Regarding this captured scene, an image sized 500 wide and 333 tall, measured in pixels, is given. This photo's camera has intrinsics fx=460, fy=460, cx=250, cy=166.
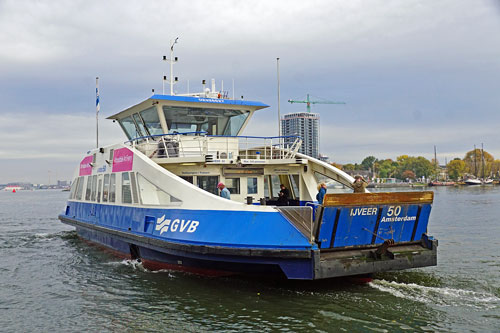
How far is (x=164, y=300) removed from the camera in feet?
27.8

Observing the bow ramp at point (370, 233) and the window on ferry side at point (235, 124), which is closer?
the bow ramp at point (370, 233)

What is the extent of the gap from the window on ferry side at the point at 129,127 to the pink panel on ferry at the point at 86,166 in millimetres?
1526

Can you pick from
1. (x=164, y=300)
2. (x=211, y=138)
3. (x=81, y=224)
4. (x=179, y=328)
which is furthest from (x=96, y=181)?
(x=179, y=328)

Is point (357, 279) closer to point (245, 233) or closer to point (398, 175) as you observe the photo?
point (245, 233)

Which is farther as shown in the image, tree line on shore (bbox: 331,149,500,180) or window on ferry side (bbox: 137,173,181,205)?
tree line on shore (bbox: 331,149,500,180)

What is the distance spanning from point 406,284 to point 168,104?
280 inches

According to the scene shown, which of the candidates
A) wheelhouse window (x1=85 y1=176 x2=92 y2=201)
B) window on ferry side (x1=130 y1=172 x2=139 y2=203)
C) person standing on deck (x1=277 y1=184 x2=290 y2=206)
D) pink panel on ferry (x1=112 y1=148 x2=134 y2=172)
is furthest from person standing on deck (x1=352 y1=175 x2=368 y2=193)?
wheelhouse window (x1=85 y1=176 x2=92 y2=201)

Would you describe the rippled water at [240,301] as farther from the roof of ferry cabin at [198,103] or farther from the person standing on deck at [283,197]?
the roof of ferry cabin at [198,103]

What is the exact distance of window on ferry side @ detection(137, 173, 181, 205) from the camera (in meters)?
10.4

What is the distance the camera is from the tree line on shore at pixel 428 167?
123 m

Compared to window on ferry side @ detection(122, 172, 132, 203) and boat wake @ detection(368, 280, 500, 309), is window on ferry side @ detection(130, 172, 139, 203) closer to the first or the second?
window on ferry side @ detection(122, 172, 132, 203)

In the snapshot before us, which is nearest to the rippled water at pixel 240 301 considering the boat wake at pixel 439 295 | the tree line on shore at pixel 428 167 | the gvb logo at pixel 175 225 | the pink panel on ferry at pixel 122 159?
the boat wake at pixel 439 295

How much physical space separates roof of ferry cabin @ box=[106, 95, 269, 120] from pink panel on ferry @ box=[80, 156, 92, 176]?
8.03ft

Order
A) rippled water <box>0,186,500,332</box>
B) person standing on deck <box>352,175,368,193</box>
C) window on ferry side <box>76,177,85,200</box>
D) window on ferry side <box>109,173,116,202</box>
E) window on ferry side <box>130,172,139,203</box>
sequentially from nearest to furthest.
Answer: rippled water <box>0,186,500,332</box>
person standing on deck <box>352,175,368,193</box>
window on ferry side <box>130,172,139,203</box>
window on ferry side <box>109,173,116,202</box>
window on ferry side <box>76,177,85,200</box>
